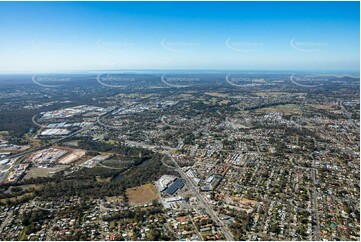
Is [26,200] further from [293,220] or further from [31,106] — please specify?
[31,106]

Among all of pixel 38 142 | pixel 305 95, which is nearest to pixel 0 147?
pixel 38 142

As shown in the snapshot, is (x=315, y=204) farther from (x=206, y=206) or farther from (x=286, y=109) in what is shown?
(x=286, y=109)

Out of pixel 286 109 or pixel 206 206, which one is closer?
pixel 206 206

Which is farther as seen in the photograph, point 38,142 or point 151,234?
point 38,142

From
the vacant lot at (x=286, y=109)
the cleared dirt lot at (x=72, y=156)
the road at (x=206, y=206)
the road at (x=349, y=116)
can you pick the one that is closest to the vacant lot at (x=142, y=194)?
the road at (x=206, y=206)

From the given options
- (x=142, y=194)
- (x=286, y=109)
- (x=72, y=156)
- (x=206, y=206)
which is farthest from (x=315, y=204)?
(x=286, y=109)

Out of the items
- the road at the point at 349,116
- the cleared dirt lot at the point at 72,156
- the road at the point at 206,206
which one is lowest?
the road at the point at 349,116

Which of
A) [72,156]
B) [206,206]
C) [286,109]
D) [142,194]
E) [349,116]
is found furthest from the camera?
[286,109]

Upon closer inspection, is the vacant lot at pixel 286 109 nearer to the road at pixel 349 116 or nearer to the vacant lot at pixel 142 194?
the road at pixel 349 116

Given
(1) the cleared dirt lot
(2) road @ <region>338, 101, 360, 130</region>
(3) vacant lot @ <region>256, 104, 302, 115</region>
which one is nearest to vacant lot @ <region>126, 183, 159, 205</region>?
(1) the cleared dirt lot
